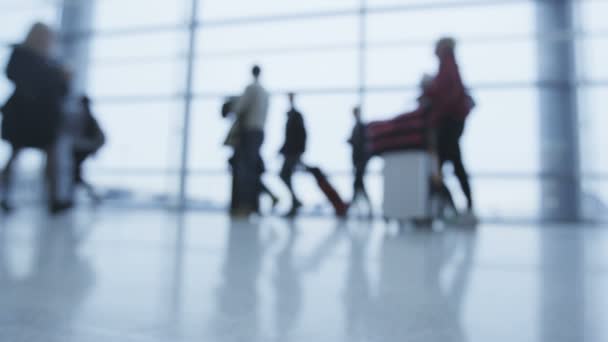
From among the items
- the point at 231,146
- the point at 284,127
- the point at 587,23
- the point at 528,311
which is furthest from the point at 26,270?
the point at 587,23

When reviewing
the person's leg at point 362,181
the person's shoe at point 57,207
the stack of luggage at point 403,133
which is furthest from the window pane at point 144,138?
Answer: the stack of luggage at point 403,133

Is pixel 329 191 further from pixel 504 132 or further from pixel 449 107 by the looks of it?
pixel 504 132

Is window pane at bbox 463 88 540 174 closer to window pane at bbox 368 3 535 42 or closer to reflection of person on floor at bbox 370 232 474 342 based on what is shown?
window pane at bbox 368 3 535 42

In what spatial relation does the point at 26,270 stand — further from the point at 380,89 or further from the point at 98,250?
the point at 380,89

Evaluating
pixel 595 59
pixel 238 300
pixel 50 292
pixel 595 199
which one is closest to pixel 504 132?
pixel 595 199

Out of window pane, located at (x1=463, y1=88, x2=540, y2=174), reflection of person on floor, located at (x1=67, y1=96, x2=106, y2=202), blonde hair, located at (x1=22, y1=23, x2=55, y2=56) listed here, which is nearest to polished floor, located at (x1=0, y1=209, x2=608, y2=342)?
blonde hair, located at (x1=22, y1=23, x2=55, y2=56)

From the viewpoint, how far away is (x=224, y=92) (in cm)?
836

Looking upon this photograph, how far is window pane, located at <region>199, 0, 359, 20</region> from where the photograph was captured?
321 inches

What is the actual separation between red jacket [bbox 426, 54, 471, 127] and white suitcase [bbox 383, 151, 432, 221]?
34 centimetres

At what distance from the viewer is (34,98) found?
3727 millimetres

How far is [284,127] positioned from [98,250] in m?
3.90

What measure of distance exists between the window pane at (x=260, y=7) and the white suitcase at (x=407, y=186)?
17.1 ft

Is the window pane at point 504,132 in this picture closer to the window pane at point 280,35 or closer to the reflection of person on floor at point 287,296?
the window pane at point 280,35

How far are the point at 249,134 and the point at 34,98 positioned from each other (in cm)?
188
